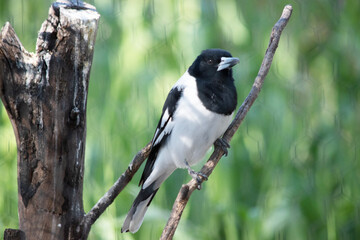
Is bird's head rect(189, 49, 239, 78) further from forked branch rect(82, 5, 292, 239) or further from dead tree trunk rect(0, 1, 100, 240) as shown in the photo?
dead tree trunk rect(0, 1, 100, 240)

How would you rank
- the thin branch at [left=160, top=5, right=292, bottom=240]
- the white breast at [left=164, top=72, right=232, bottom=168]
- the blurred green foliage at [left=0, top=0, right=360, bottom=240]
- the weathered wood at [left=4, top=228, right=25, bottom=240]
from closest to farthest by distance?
the weathered wood at [left=4, top=228, right=25, bottom=240] → the thin branch at [left=160, top=5, right=292, bottom=240] → the white breast at [left=164, top=72, right=232, bottom=168] → the blurred green foliage at [left=0, top=0, right=360, bottom=240]

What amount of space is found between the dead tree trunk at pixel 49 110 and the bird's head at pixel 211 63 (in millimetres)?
433

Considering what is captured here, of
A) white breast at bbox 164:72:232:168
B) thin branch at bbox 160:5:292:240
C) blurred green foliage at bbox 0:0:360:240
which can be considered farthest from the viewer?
blurred green foliage at bbox 0:0:360:240

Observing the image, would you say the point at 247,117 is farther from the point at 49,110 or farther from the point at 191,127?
the point at 49,110

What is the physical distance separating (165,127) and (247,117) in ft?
1.82

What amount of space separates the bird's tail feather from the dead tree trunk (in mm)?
334

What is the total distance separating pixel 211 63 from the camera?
1.38m

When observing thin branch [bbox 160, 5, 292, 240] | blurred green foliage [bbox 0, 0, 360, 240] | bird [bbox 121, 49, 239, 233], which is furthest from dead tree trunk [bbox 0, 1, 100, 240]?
blurred green foliage [bbox 0, 0, 360, 240]

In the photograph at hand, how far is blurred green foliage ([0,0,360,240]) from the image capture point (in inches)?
68.0

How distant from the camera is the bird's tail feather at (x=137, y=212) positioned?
1333mm

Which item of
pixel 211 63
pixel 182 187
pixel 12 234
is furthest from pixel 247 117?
pixel 12 234

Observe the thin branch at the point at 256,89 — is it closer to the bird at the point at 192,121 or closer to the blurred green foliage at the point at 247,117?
the bird at the point at 192,121

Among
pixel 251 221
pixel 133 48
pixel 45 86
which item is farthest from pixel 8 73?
pixel 251 221

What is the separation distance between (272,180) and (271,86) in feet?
1.07
